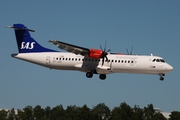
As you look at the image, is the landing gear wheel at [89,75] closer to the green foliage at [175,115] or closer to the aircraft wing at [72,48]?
the aircraft wing at [72,48]

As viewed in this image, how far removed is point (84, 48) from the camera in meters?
62.0

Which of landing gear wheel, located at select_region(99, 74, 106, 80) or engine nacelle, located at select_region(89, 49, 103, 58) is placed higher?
engine nacelle, located at select_region(89, 49, 103, 58)

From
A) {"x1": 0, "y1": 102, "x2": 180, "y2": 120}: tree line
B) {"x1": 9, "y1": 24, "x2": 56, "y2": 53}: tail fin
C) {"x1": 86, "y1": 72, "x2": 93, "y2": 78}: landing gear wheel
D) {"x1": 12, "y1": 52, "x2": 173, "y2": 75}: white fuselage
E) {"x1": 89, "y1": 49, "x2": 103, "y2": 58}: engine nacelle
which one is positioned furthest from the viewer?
{"x1": 0, "y1": 102, "x2": 180, "y2": 120}: tree line

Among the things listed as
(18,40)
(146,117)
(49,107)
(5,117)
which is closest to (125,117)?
(146,117)

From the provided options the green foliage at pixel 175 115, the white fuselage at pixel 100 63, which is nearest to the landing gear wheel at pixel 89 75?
the white fuselage at pixel 100 63

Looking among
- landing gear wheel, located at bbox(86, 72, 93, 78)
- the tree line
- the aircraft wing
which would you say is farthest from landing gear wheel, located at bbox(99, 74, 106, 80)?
the tree line

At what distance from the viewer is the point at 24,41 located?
67.2m

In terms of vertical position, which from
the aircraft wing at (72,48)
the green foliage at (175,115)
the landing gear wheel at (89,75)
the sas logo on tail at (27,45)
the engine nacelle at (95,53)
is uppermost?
the sas logo on tail at (27,45)

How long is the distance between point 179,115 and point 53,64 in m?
48.6

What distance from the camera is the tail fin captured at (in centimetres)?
6612

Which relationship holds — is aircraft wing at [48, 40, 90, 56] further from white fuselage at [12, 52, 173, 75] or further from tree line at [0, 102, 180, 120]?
tree line at [0, 102, 180, 120]

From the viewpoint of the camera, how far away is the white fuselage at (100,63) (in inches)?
2372

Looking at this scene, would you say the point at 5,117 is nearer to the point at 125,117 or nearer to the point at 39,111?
the point at 39,111

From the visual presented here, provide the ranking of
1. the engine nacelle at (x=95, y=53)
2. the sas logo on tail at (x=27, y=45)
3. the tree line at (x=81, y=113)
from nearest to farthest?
the engine nacelle at (x=95, y=53), the sas logo on tail at (x=27, y=45), the tree line at (x=81, y=113)
